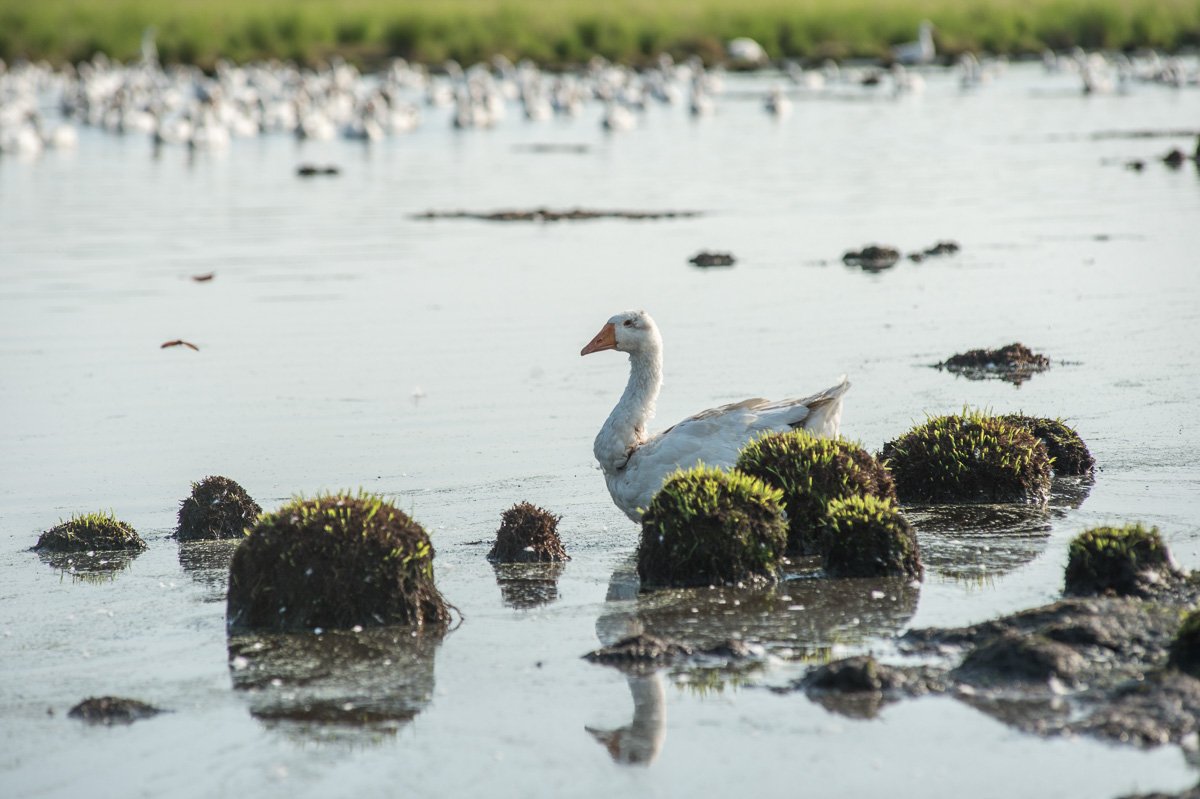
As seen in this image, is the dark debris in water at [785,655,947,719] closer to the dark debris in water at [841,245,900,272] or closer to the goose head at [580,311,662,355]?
the goose head at [580,311,662,355]

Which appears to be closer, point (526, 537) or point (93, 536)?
point (526, 537)

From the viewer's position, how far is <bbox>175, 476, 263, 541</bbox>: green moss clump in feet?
40.5

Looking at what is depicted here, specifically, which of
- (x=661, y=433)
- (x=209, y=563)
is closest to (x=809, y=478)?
(x=661, y=433)

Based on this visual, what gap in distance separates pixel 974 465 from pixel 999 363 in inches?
243

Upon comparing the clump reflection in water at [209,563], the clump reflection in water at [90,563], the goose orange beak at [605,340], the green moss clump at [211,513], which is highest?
the goose orange beak at [605,340]

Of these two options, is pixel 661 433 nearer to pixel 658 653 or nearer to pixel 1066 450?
pixel 1066 450

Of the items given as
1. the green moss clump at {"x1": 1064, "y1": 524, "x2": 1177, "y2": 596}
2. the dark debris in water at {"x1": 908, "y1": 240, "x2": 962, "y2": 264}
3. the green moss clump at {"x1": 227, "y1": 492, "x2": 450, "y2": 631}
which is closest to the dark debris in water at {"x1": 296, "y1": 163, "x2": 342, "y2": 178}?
the dark debris in water at {"x1": 908, "y1": 240, "x2": 962, "y2": 264}

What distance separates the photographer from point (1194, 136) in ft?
155

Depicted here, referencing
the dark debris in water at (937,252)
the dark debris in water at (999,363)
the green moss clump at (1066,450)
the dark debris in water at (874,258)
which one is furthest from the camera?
the dark debris in water at (937,252)

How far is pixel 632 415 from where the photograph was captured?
40.9 ft

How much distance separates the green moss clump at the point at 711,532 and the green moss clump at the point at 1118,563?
73.2 inches

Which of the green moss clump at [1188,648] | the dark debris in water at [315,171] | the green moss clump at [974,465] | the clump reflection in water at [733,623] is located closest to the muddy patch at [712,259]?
the green moss clump at [974,465]

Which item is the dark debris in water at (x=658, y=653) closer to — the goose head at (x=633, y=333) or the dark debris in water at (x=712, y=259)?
the goose head at (x=633, y=333)

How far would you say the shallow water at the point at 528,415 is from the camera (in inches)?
312
